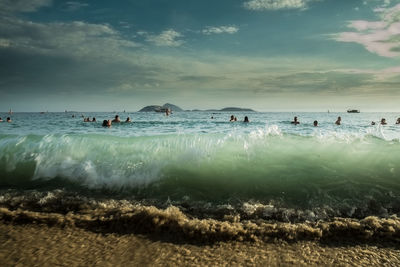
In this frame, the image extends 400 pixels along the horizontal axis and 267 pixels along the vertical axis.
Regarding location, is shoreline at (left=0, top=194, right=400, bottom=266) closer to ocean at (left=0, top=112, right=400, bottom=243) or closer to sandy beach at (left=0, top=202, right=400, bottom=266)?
sandy beach at (left=0, top=202, right=400, bottom=266)

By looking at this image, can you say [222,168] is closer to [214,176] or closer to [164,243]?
[214,176]

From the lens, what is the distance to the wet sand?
233cm

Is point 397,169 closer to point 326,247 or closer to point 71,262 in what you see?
point 326,247

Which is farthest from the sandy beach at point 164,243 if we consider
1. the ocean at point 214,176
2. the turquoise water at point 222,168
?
the turquoise water at point 222,168

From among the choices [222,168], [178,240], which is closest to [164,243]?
[178,240]

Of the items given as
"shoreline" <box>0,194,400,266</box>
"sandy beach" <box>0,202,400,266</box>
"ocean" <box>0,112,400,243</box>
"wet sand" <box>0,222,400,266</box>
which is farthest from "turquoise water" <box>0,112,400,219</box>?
"wet sand" <box>0,222,400,266</box>

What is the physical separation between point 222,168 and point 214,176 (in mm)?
456

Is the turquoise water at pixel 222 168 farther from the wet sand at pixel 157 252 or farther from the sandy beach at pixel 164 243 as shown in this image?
the wet sand at pixel 157 252

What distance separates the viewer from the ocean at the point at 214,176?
3.76 meters

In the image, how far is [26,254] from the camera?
7.86ft

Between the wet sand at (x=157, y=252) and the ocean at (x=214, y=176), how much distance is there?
1.86ft

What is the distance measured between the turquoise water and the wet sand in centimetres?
135

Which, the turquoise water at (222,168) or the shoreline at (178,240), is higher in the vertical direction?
the turquoise water at (222,168)

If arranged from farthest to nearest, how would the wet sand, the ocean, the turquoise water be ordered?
the turquoise water < the ocean < the wet sand
